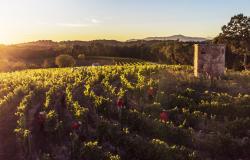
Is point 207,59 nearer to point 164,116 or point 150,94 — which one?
point 150,94

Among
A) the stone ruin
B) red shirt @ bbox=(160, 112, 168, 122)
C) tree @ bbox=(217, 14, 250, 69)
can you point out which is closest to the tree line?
tree @ bbox=(217, 14, 250, 69)

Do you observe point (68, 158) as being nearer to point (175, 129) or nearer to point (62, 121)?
point (62, 121)

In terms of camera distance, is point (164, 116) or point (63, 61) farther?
point (63, 61)

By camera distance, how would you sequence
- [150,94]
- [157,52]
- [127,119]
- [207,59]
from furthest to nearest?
[157,52] < [207,59] < [150,94] < [127,119]

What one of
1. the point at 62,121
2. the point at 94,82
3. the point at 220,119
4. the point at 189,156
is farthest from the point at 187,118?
the point at 94,82

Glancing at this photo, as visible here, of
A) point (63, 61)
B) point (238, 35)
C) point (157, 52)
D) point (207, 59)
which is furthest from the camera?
point (157, 52)

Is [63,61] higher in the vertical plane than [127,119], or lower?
lower

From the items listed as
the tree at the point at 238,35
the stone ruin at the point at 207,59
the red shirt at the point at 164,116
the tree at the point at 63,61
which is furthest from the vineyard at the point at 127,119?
the tree at the point at 63,61

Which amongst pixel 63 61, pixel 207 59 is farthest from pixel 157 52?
pixel 207 59

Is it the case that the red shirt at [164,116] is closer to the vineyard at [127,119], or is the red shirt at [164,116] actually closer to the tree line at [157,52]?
the vineyard at [127,119]
